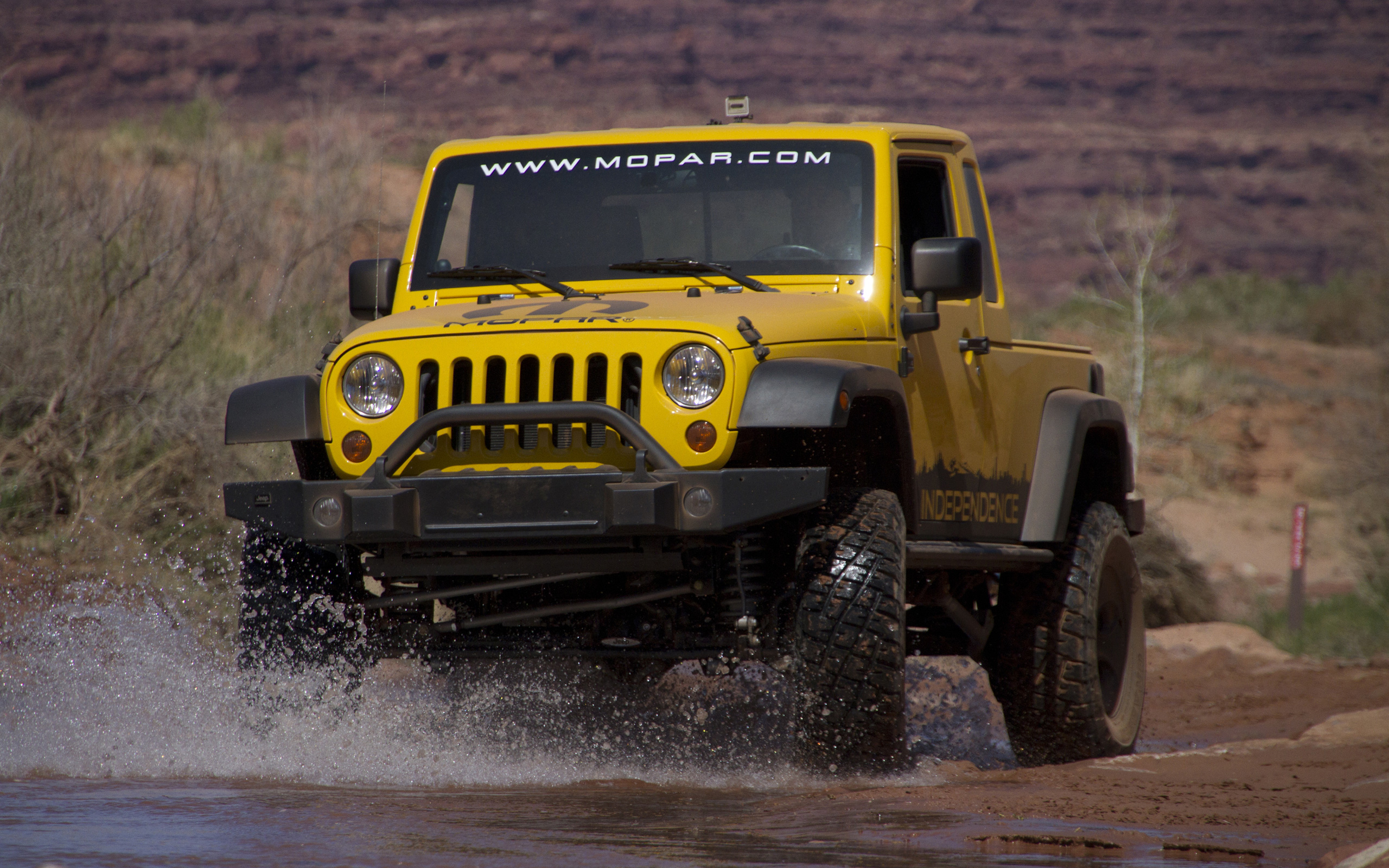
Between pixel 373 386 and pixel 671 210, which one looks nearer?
pixel 373 386

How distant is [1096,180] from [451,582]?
2302 inches

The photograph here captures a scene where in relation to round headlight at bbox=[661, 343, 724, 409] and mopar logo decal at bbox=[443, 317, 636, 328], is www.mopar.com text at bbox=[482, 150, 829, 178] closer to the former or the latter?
mopar logo decal at bbox=[443, 317, 636, 328]

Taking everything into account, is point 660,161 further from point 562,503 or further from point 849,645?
point 849,645

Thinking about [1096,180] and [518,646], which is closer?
[518,646]

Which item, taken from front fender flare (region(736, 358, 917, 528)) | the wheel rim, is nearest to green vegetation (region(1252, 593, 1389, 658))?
the wheel rim

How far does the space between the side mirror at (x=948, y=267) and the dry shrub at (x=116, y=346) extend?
591 cm

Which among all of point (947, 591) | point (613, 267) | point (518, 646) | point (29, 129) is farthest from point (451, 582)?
point (29, 129)

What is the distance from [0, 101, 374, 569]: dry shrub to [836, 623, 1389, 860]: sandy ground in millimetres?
6025

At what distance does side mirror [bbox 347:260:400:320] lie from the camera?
6480mm

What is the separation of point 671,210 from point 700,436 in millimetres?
1449

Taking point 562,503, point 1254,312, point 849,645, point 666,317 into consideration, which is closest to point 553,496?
point 562,503

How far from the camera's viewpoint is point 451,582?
556 centimetres

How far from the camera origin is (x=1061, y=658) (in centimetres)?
663

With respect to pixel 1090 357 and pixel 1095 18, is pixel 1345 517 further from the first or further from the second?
pixel 1095 18
